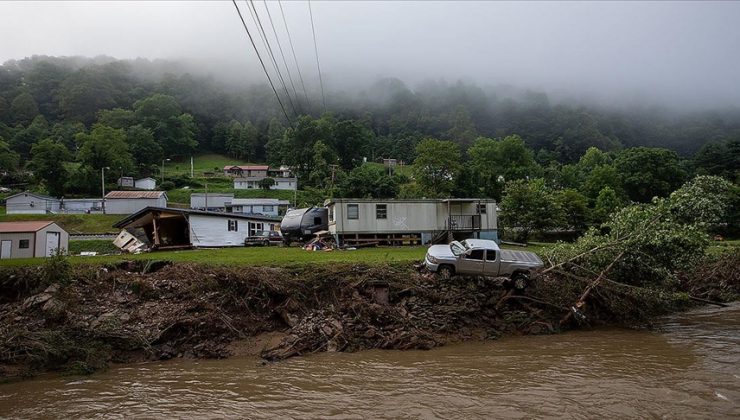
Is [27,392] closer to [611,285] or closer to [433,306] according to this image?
[433,306]

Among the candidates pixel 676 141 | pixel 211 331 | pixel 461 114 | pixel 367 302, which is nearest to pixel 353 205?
pixel 367 302

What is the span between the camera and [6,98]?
136 m

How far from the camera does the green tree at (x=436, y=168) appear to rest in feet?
198

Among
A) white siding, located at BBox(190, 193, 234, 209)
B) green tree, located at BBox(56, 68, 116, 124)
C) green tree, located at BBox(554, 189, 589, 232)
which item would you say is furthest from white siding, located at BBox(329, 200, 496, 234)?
green tree, located at BBox(56, 68, 116, 124)

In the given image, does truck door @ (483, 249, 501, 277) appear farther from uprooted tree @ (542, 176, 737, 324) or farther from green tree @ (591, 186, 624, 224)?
green tree @ (591, 186, 624, 224)

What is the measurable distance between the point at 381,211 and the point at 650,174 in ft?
181

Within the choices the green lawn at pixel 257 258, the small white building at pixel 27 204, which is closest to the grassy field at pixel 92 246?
the green lawn at pixel 257 258

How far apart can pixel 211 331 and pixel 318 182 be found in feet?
237

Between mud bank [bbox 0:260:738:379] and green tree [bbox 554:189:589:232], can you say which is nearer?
mud bank [bbox 0:260:738:379]

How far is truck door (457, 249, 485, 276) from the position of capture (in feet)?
52.1

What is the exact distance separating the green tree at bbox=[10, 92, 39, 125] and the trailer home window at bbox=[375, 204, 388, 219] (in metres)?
138

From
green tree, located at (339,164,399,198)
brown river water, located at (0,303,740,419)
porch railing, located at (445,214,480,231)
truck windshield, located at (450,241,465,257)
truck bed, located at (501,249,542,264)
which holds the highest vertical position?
green tree, located at (339,164,399,198)

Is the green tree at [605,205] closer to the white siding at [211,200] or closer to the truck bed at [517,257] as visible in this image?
the truck bed at [517,257]

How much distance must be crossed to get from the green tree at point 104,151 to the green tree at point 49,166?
212 inches
